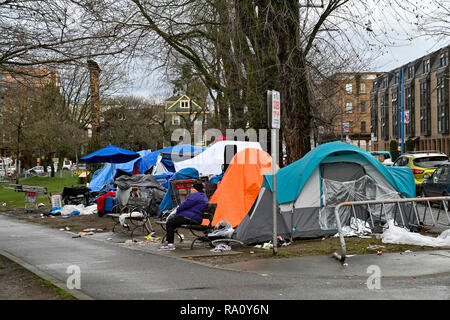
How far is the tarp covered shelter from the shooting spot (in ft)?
43.3

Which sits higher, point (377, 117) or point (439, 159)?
point (377, 117)

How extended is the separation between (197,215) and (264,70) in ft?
24.7

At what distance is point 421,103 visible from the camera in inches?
3142

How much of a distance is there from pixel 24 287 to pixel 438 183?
15663 millimetres

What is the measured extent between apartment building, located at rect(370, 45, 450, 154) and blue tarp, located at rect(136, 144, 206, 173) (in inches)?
1504

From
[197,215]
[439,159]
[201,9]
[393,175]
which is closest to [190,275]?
[197,215]

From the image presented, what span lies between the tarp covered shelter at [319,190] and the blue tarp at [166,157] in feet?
48.9

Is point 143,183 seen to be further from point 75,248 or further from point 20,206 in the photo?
point 20,206

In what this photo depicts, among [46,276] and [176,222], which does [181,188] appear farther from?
[46,276]

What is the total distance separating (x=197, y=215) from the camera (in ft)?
42.8

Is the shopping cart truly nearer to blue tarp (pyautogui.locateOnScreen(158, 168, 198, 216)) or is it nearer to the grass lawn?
blue tarp (pyautogui.locateOnScreen(158, 168, 198, 216))

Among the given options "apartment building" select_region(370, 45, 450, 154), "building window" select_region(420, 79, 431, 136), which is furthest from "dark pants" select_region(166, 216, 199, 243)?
"building window" select_region(420, 79, 431, 136)

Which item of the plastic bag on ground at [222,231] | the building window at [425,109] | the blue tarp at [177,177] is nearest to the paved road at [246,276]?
the plastic bag on ground at [222,231]

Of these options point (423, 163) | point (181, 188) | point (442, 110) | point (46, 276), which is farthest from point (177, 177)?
point (442, 110)
